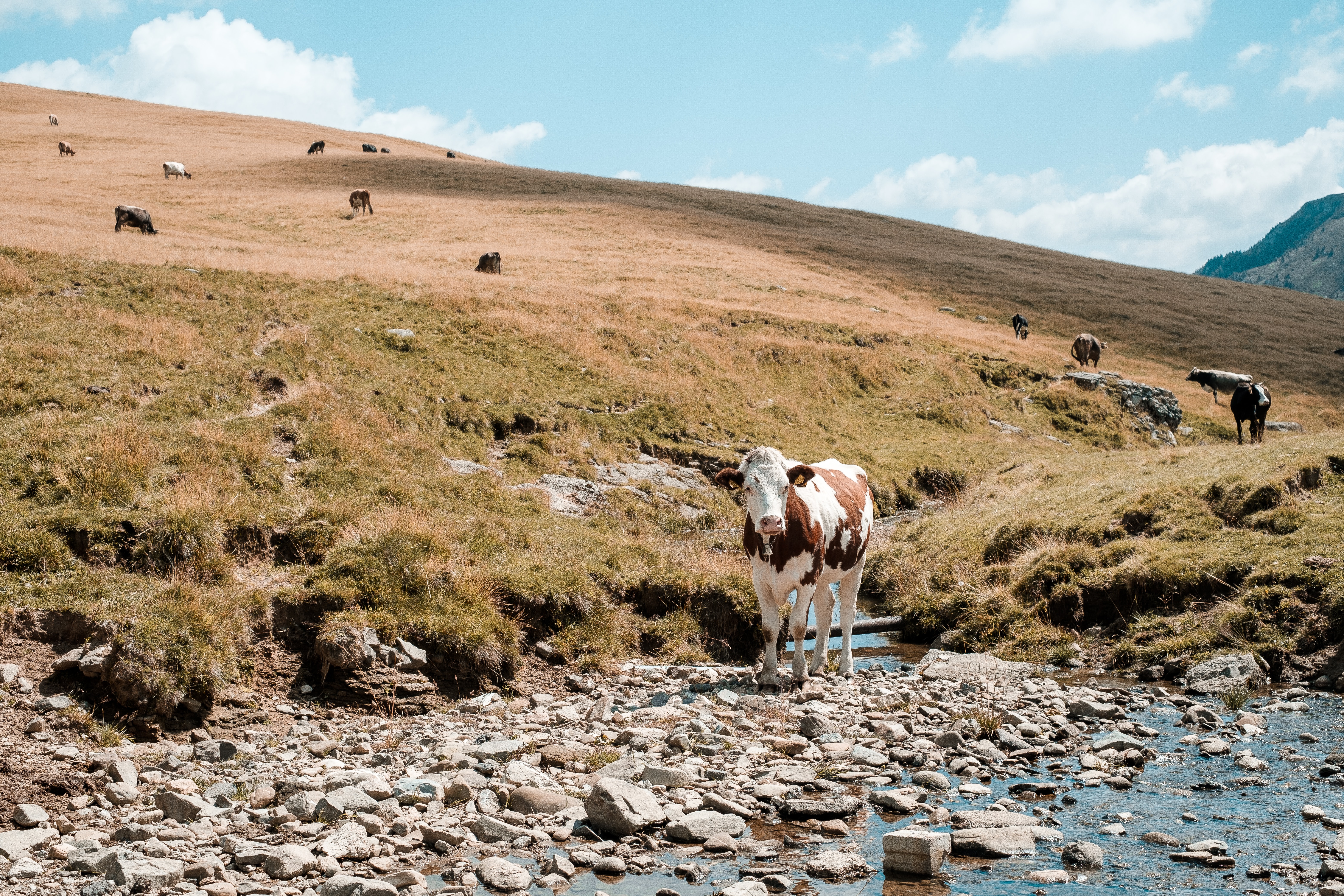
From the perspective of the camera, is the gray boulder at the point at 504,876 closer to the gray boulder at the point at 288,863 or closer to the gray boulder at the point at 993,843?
the gray boulder at the point at 288,863

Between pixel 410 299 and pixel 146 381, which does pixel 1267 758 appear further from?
pixel 410 299

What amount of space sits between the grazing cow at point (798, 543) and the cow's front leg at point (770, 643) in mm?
10

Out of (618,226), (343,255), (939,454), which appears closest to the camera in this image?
(939,454)

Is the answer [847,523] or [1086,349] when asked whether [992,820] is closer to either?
[847,523]

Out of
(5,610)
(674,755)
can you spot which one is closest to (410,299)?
(5,610)

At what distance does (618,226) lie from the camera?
75125 millimetres

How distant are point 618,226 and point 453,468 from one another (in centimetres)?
5659

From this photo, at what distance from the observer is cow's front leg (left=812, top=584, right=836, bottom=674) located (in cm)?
1416

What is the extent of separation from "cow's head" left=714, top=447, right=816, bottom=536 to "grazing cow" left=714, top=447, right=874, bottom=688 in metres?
0.01

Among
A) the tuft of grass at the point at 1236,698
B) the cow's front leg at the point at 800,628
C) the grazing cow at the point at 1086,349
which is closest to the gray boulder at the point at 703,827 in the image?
the cow's front leg at the point at 800,628

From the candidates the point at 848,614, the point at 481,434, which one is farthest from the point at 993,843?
the point at 481,434

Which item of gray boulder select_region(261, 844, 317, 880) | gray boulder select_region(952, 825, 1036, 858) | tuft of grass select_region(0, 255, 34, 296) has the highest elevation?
tuft of grass select_region(0, 255, 34, 296)

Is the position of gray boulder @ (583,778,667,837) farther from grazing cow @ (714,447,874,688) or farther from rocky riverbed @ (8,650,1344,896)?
grazing cow @ (714,447,874,688)

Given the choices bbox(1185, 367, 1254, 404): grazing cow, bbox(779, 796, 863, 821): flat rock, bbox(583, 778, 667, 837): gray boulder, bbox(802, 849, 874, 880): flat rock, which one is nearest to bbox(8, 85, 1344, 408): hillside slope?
bbox(1185, 367, 1254, 404): grazing cow
